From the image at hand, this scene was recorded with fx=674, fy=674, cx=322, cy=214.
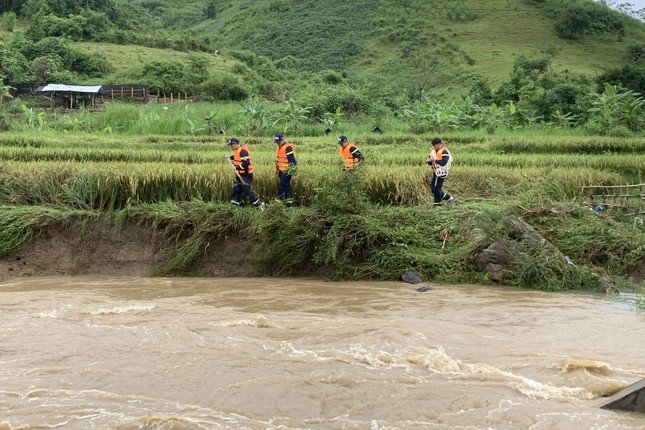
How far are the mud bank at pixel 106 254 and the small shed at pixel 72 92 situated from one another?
Answer: 2301 centimetres

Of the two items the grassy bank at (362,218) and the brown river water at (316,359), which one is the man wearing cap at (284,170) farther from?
the brown river water at (316,359)

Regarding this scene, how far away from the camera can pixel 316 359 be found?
6.36 metres

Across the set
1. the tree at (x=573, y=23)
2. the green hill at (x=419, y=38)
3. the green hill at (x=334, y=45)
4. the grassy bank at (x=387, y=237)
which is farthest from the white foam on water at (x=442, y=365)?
the tree at (x=573, y=23)

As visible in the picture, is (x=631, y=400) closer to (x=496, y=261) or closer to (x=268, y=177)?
(x=496, y=261)

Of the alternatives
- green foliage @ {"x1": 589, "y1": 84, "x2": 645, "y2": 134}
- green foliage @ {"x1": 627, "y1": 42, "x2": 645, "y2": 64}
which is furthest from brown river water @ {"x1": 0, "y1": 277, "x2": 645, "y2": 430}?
green foliage @ {"x1": 627, "y1": 42, "x2": 645, "y2": 64}

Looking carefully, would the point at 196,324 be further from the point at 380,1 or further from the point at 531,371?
the point at 380,1

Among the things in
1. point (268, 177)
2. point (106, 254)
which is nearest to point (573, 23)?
point (268, 177)

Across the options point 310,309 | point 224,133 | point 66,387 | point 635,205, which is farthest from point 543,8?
point 66,387

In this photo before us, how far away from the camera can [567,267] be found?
955 centimetres

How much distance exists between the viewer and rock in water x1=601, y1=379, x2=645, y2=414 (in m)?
5.01

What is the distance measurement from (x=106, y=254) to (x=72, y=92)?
24482 millimetres

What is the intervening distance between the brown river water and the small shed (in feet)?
82.4

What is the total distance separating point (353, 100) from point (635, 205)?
1758cm

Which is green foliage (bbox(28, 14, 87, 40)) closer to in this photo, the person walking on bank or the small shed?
the small shed
